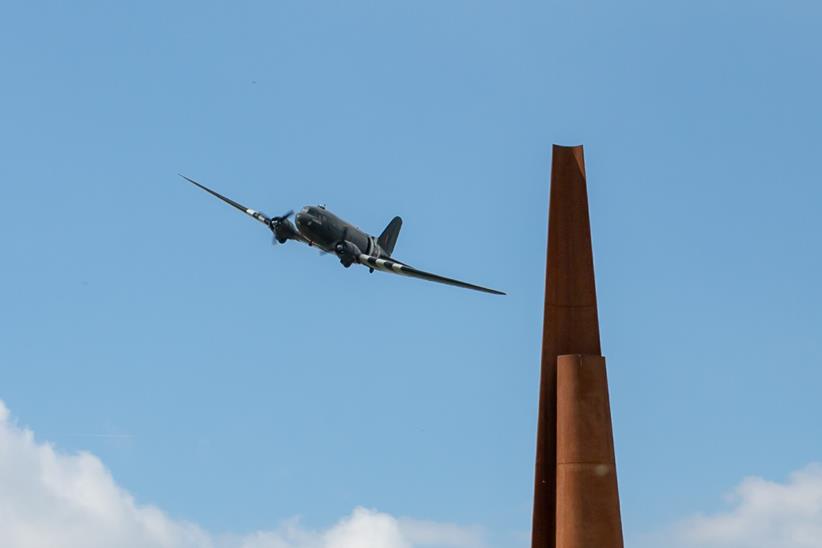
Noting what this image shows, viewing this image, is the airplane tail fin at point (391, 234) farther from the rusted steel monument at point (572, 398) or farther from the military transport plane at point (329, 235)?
the rusted steel monument at point (572, 398)

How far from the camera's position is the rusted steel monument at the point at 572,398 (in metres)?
24.1

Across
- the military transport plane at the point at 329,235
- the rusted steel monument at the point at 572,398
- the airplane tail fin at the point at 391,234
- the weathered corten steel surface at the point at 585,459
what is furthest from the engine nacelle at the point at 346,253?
the weathered corten steel surface at the point at 585,459

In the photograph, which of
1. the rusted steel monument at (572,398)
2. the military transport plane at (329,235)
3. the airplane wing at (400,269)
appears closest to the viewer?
the rusted steel monument at (572,398)

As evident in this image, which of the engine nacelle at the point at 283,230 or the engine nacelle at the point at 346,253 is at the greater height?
the engine nacelle at the point at 283,230

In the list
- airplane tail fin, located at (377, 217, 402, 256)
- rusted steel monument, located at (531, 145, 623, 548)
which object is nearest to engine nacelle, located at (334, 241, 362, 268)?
airplane tail fin, located at (377, 217, 402, 256)

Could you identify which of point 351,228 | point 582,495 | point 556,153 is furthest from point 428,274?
point 582,495

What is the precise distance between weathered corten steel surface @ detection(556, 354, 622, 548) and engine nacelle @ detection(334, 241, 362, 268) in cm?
3033

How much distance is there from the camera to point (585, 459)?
80.0ft

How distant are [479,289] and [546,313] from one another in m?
12.2

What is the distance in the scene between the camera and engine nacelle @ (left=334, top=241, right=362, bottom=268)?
180 feet

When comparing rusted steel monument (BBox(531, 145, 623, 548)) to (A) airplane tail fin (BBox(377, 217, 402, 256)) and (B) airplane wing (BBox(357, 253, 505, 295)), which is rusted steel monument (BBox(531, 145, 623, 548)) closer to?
(B) airplane wing (BBox(357, 253, 505, 295))

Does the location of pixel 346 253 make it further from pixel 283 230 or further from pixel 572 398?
pixel 572 398

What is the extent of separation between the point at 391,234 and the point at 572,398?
46.4 meters

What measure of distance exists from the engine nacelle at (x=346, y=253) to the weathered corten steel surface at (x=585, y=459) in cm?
3033
